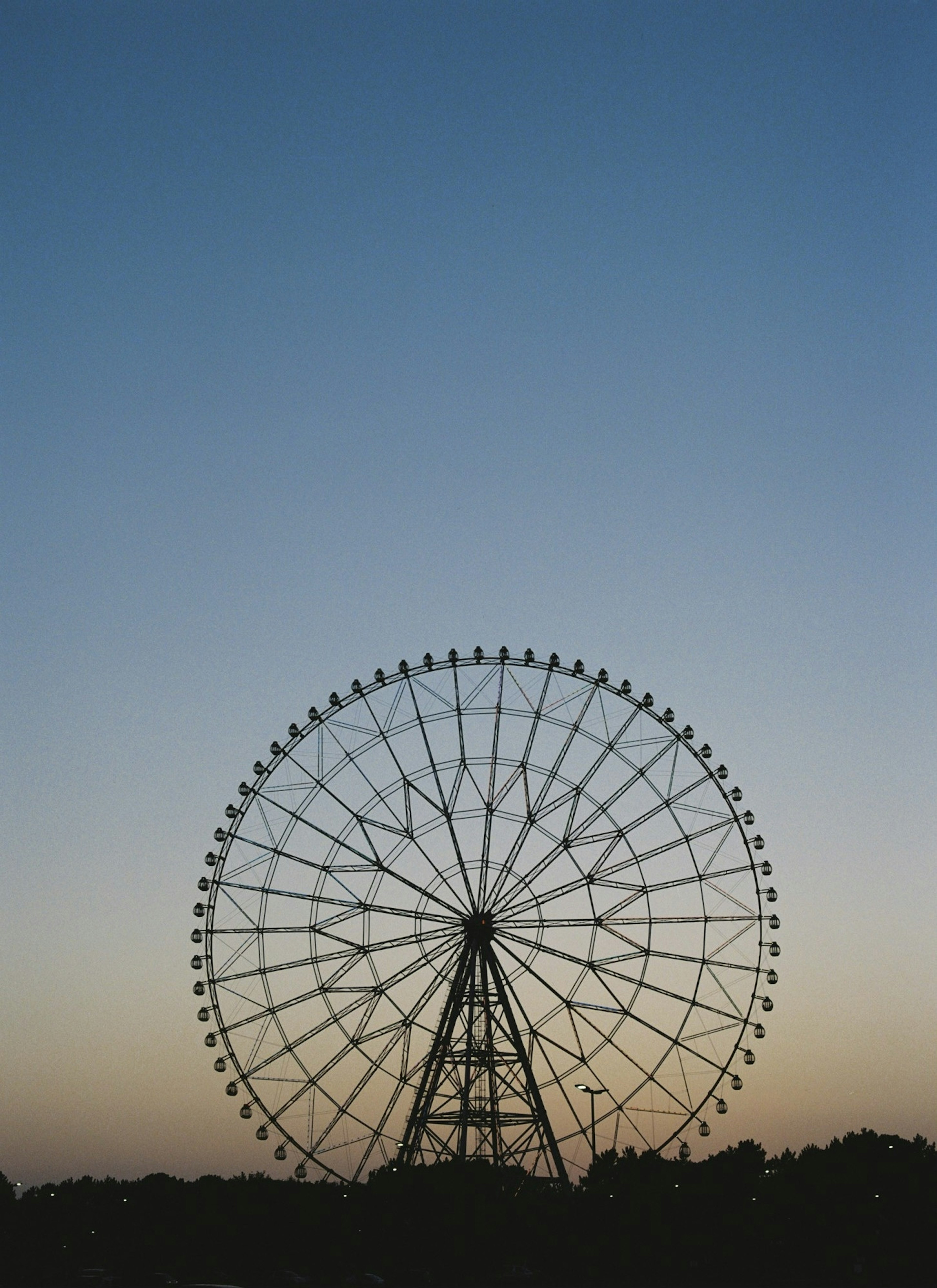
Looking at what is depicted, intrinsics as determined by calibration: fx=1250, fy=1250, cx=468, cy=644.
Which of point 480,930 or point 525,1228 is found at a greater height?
point 480,930

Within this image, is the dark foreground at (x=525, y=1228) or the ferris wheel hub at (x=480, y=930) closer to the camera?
the ferris wheel hub at (x=480, y=930)

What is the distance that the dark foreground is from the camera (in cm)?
3481

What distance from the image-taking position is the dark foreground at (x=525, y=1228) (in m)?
34.8

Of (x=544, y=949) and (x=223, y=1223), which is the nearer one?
(x=544, y=949)

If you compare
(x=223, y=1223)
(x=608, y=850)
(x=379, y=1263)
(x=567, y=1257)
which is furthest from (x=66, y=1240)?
(x=608, y=850)

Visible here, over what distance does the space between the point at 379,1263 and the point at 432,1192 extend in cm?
282

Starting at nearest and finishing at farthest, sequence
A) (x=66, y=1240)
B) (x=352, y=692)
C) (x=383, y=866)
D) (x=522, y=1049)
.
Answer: (x=522, y=1049) → (x=383, y=866) → (x=352, y=692) → (x=66, y=1240)

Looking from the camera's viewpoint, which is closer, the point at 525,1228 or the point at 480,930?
the point at 480,930

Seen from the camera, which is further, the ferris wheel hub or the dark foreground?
the dark foreground

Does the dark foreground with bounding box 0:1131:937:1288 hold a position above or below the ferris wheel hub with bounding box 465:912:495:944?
below

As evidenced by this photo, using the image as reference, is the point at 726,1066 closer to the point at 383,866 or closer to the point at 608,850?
the point at 608,850

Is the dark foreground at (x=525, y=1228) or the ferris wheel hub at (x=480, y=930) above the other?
the ferris wheel hub at (x=480, y=930)

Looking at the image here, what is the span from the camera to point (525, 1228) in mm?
34625

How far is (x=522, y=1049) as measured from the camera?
30.5m
